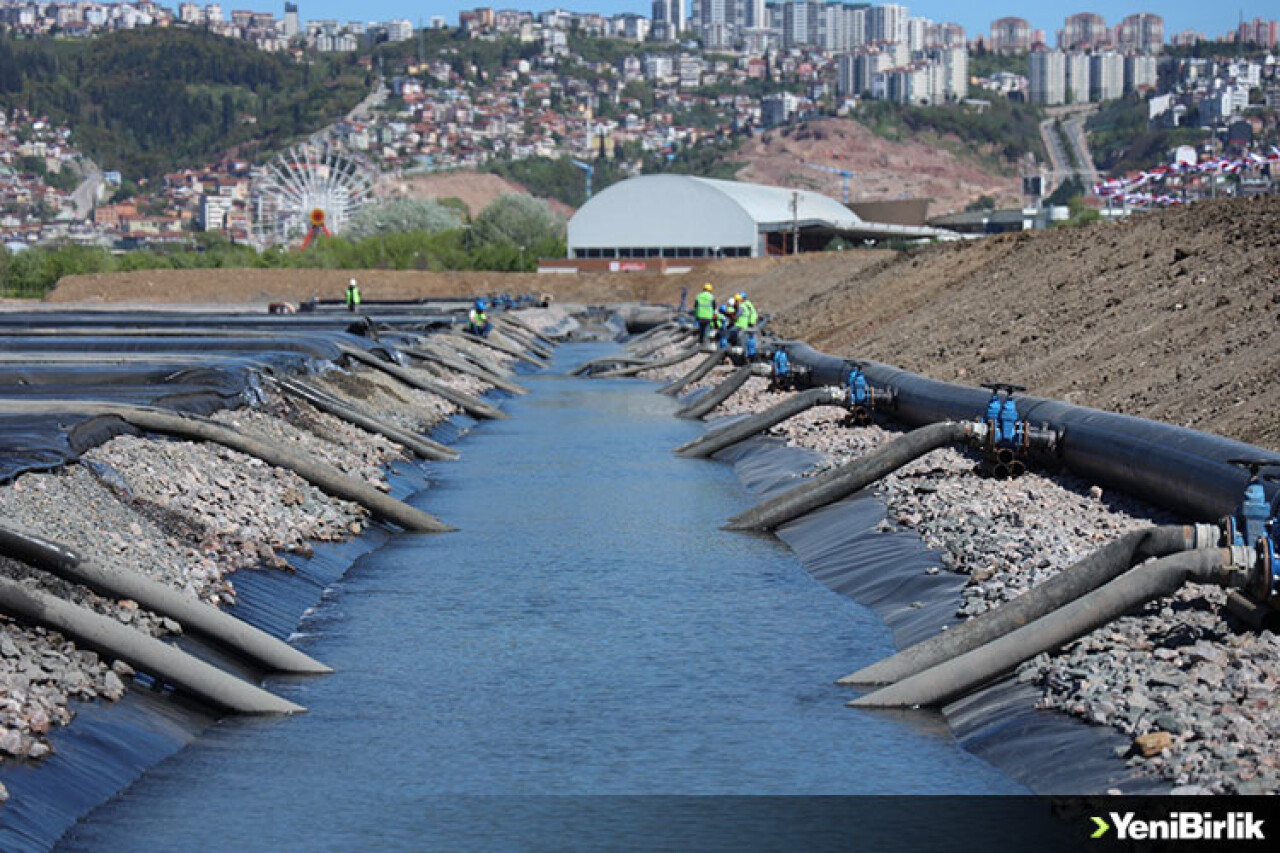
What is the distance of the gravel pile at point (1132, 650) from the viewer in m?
11.0

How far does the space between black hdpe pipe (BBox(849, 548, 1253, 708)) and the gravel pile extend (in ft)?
0.75

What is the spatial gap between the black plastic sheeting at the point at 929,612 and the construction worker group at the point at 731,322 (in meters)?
17.3

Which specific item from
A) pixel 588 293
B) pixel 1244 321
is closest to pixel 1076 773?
pixel 1244 321

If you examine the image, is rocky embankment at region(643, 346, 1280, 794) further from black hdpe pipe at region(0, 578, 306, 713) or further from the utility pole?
the utility pole

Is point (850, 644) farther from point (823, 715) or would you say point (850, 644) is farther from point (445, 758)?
point (445, 758)

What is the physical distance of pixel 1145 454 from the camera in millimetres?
19094

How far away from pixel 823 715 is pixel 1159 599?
283cm

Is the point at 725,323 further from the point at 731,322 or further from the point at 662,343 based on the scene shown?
the point at 662,343

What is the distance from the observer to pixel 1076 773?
11.8 m

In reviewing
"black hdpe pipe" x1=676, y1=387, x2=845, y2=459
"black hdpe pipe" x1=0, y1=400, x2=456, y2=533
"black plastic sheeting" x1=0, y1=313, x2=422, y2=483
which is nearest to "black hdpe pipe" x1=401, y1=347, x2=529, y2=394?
"black plastic sheeting" x1=0, y1=313, x2=422, y2=483

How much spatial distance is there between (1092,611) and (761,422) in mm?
20567

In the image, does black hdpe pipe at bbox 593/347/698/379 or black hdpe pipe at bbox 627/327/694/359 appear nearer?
black hdpe pipe at bbox 593/347/698/379

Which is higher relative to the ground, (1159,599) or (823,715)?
(1159,599)

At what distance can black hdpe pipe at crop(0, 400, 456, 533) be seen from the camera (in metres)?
22.8
